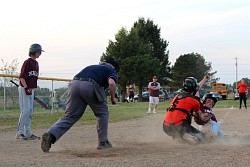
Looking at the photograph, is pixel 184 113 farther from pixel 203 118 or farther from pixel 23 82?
pixel 23 82

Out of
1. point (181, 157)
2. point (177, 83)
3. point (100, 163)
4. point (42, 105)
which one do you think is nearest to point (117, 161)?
point (100, 163)

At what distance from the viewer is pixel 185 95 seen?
7.62m

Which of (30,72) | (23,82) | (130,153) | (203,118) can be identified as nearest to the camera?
(130,153)

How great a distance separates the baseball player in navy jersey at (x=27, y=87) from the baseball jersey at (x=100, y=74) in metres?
2.21

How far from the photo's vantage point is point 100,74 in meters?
6.93

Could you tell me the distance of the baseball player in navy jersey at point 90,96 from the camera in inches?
269

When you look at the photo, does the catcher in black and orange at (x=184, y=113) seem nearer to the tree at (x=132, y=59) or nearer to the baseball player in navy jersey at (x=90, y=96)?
→ the baseball player in navy jersey at (x=90, y=96)

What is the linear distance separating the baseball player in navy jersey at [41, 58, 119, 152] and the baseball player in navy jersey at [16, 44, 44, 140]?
2.07 metres

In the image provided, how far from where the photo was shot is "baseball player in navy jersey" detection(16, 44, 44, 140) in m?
8.78

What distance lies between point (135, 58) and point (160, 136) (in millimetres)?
44418

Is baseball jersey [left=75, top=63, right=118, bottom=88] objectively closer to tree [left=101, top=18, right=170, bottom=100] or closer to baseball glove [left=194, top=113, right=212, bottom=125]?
baseball glove [left=194, top=113, right=212, bottom=125]

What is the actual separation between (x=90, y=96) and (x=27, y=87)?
2395 mm

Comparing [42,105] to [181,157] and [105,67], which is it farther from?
[181,157]

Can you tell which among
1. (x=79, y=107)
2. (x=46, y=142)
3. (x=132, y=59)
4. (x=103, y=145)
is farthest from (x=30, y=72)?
(x=132, y=59)
